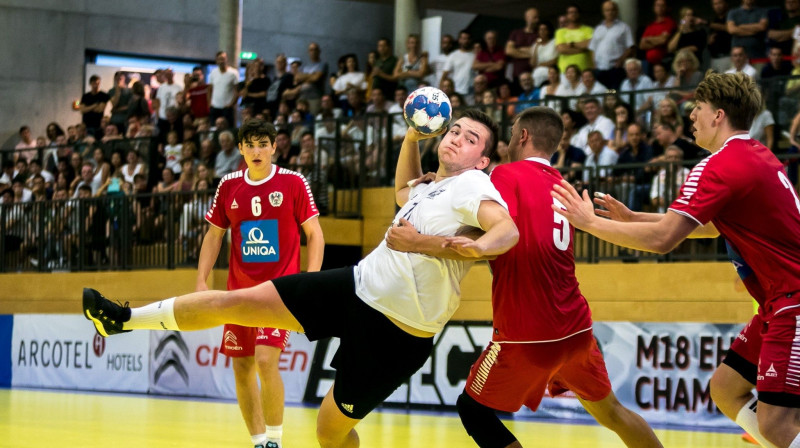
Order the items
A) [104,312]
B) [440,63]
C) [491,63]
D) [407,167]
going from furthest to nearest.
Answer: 1. [440,63]
2. [491,63]
3. [407,167]
4. [104,312]

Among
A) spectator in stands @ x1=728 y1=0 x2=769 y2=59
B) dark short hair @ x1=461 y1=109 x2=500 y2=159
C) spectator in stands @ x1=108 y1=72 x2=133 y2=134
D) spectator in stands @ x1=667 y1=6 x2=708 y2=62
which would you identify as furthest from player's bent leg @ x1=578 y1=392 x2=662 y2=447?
spectator in stands @ x1=108 y1=72 x2=133 y2=134

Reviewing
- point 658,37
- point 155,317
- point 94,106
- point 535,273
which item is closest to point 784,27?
point 658,37

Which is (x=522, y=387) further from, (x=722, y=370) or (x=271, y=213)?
(x=271, y=213)

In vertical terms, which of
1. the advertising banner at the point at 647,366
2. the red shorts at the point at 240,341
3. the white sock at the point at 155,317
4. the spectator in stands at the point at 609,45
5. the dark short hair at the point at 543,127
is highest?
the spectator in stands at the point at 609,45

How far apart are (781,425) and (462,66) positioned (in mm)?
13381

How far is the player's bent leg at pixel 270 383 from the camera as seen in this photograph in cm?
801

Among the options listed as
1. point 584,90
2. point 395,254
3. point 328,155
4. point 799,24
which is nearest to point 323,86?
point 328,155

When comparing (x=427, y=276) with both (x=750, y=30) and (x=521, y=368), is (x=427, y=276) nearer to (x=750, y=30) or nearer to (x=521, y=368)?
(x=521, y=368)

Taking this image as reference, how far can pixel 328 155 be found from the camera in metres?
17.2

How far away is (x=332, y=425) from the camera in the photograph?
5.99 metres

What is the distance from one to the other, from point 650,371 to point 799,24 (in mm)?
5255

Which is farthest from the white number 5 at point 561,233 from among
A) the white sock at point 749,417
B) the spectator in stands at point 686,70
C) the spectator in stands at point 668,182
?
the spectator in stands at point 686,70

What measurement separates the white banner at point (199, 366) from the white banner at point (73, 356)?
298mm

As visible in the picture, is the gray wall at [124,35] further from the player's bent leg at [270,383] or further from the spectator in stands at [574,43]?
the player's bent leg at [270,383]
